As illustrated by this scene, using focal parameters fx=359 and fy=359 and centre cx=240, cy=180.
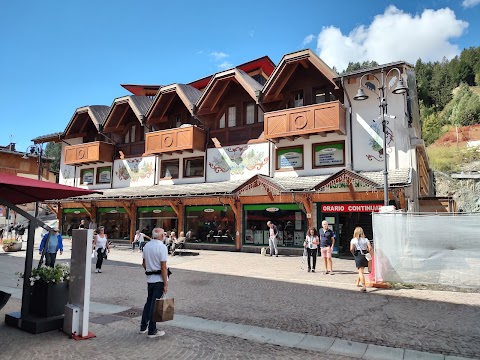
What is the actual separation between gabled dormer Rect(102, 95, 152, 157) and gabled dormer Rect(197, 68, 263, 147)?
5215 mm

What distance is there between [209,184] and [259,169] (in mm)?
3404

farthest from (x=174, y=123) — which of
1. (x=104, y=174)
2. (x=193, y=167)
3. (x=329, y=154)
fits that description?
(x=329, y=154)

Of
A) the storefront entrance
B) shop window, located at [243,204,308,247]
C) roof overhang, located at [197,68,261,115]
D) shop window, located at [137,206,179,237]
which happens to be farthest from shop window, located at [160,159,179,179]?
the storefront entrance

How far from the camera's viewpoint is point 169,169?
24703 mm

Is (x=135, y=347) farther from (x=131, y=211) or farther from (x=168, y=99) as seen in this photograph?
(x=168, y=99)

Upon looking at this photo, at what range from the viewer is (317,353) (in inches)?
208

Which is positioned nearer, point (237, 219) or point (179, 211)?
point (237, 219)

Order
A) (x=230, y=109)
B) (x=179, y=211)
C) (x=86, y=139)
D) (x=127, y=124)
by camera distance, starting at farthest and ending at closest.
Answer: (x=86, y=139)
(x=127, y=124)
(x=230, y=109)
(x=179, y=211)

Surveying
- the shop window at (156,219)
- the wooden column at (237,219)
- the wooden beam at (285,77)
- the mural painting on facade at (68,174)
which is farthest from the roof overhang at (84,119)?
the wooden beam at (285,77)

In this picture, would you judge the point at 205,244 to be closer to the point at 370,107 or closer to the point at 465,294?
the point at 370,107

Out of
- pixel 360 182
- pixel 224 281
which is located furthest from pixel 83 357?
pixel 360 182

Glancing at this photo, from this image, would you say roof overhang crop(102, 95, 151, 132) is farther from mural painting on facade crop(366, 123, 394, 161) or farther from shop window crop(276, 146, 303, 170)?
mural painting on facade crop(366, 123, 394, 161)

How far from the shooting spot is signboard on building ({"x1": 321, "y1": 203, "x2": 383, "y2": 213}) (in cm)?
1675

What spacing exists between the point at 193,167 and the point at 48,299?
1798 centimetres
